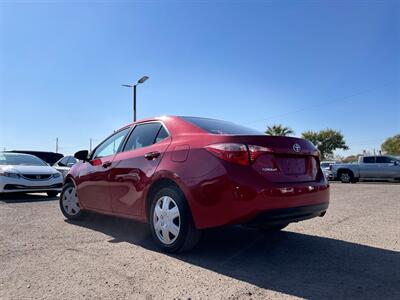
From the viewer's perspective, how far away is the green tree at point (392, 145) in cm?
6678

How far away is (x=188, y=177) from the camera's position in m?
3.71

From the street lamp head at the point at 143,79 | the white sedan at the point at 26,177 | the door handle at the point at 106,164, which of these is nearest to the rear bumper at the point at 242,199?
the door handle at the point at 106,164

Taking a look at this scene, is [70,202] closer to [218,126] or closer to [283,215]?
[218,126]

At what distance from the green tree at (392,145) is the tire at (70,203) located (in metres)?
70.6

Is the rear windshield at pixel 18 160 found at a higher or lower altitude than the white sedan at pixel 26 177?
higher

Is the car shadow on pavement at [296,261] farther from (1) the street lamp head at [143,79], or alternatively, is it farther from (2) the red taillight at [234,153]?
(1) the street lamp head at [143,79]

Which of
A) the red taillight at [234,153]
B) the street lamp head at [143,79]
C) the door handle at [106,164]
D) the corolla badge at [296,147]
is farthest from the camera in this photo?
the street lamp head at [143,79]

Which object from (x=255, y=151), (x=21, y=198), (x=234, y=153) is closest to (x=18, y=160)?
(x=21, y=198)

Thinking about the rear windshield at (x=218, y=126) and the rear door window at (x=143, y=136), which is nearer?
the rear windshield at (x=218, y=126)

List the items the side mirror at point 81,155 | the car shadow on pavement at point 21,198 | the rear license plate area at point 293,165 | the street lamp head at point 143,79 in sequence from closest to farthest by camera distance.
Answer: the rear license plate area at point 293,165 → the side mirror at point 81,155 → the car shadow on pavement at point 21,198 → the street lamp head at point 143,79

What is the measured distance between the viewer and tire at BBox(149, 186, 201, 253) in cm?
375

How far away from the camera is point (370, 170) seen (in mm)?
22172

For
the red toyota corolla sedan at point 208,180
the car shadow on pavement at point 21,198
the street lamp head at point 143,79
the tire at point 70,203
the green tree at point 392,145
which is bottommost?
the car shadow on pavement at point 21,198

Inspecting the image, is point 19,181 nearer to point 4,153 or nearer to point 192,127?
point 4,153
